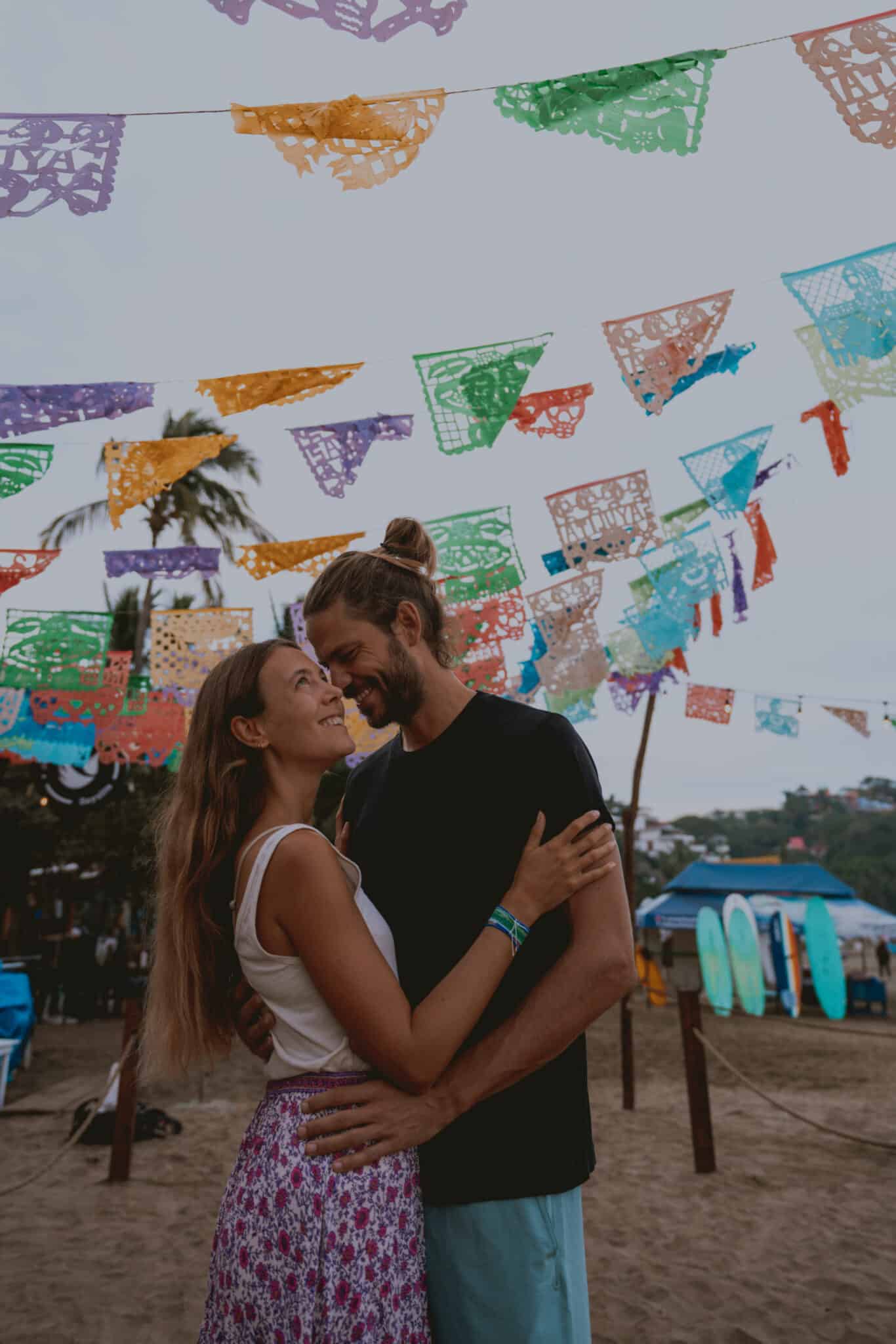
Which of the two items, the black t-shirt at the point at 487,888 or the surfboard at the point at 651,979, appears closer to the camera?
the black t-shirt at the point at 487,888

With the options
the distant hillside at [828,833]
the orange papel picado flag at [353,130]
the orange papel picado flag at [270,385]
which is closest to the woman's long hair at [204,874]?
the orange papel picado flag at [353,130]

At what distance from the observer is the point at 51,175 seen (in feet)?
9.80

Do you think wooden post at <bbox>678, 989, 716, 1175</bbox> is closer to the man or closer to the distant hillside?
the man

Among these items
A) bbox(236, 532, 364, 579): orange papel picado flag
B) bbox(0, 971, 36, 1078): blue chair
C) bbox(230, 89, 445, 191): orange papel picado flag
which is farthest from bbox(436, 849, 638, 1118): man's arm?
bbox(0, 971, 36, 1078): blue chair

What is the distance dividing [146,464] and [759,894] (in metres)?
19.6

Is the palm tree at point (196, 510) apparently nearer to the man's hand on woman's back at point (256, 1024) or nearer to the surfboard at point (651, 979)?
the surfboard at point (651, 979)

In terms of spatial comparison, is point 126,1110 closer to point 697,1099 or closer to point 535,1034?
point 697,1099

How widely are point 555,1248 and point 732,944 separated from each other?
→ 14.6 m

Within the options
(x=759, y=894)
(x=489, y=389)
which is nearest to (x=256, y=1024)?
(x=489, y=389)

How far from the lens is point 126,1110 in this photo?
6.87m

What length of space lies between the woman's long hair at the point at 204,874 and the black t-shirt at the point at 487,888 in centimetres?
36

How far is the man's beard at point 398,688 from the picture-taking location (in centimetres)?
→ 226

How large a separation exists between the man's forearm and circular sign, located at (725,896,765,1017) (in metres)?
14.5

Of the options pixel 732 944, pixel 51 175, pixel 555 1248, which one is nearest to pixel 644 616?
pixel 51 175
